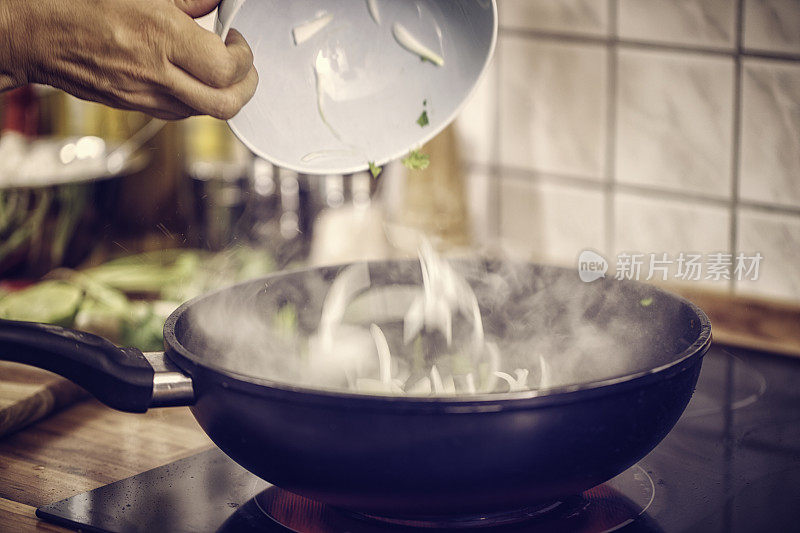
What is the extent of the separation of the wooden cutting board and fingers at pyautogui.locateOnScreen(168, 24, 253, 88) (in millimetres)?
431

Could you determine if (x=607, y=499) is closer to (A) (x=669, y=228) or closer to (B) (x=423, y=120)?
(B) (x=423, y=120)

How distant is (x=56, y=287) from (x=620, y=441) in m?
0.95

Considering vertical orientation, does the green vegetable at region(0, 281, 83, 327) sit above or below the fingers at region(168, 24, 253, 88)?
below

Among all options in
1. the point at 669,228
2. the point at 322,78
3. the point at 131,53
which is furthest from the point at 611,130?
the point at 131,53

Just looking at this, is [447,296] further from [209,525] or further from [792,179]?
[792,179]

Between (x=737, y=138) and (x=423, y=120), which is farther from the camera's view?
(x=737, y=138)

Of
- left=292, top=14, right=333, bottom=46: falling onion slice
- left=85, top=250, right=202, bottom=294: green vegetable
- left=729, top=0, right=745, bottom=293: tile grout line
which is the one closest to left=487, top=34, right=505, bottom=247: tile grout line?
left=729, top=0, right=745, bottom=293: tile grout line

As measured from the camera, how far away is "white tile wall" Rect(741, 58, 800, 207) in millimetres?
1271

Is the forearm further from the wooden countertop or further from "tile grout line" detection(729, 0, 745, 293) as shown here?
"tile grout line" detection(729, 0, 745, 293)

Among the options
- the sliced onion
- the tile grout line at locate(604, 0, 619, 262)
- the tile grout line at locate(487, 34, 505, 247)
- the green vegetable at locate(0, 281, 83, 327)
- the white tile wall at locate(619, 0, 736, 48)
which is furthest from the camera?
the tile grout line at locate(487, 34, 505, 247)

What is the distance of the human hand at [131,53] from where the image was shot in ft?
2.23

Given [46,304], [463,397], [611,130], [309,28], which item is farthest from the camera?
[611,130]

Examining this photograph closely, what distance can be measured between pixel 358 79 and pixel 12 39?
32 centimetres

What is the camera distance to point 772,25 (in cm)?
127
